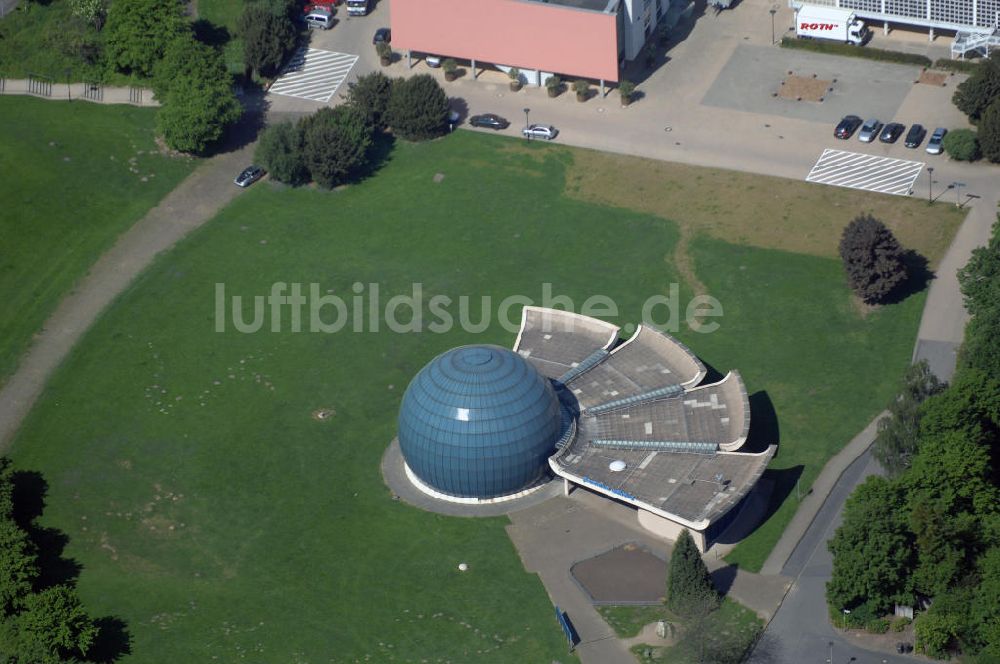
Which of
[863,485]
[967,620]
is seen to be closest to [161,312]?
[863,485]

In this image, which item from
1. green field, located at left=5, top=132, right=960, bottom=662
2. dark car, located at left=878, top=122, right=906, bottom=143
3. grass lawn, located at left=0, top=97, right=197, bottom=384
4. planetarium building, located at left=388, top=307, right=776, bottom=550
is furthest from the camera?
dark car, located at left=878, top=122, right=906, bottom=143

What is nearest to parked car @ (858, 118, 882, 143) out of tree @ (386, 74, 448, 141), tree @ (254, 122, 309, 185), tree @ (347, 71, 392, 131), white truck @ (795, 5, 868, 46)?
white truck @ (795, 5, 868, 46)

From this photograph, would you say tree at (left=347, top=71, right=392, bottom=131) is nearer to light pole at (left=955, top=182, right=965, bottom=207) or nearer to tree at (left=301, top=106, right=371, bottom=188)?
tree at (left=301, top=106, right=371, bottom=188)

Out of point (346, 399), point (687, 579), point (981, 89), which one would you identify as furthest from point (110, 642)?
point (981, 89)

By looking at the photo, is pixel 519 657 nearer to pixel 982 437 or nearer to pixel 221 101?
pixel 982 437

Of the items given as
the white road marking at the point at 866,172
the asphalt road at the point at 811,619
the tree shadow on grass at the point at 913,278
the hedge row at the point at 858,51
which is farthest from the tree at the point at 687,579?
the hedge row at the point at 858,51

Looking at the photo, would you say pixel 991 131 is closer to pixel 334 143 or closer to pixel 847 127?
pixel 847 127

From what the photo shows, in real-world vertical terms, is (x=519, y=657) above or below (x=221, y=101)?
below
